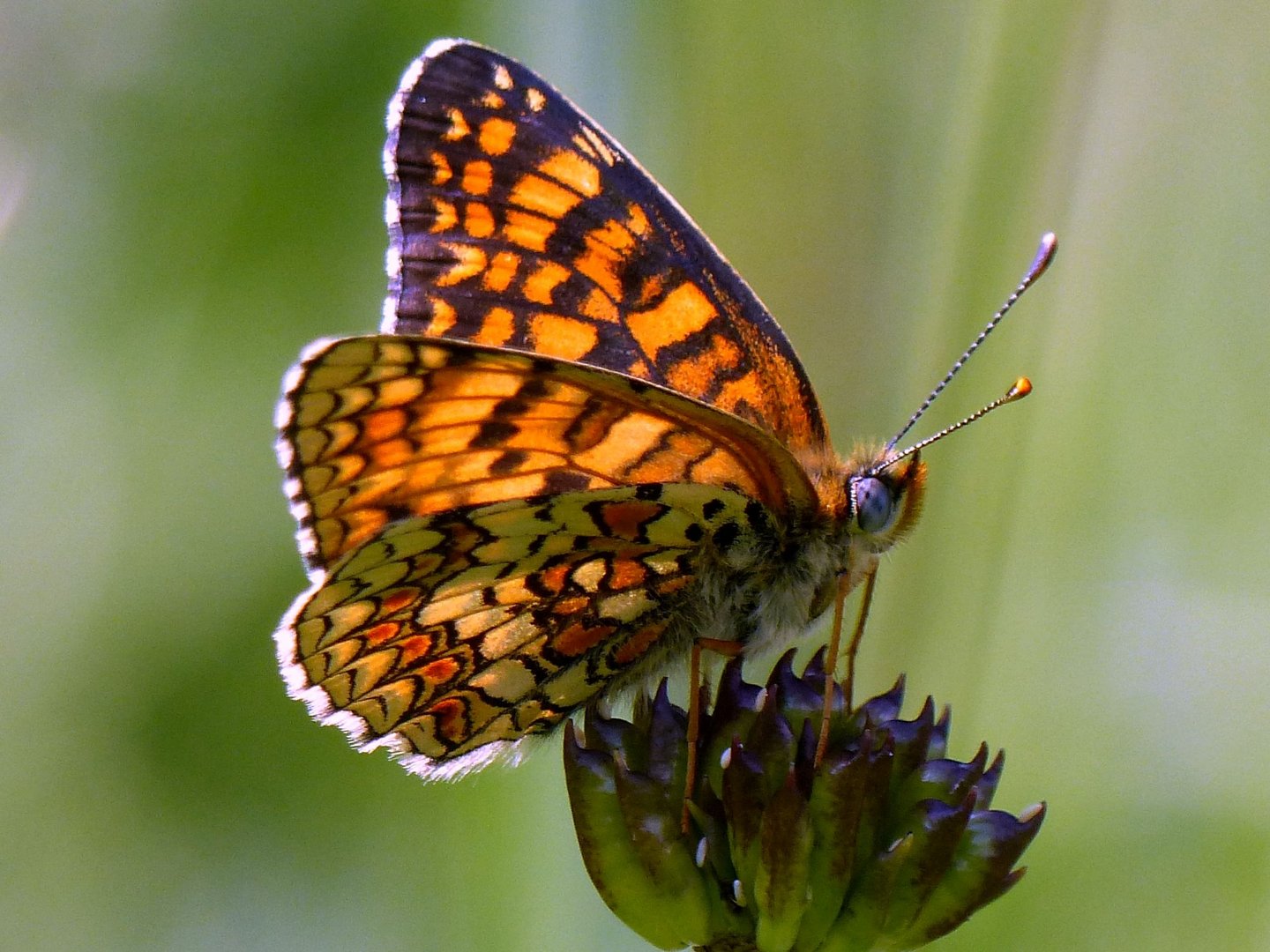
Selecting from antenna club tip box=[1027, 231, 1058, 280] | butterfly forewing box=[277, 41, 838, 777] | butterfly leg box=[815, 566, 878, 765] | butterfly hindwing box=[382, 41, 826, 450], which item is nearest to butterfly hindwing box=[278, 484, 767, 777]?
butterfly forewing box=[277, 41, 838, 777]

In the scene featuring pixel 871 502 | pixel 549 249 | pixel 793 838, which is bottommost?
pixel 793 838

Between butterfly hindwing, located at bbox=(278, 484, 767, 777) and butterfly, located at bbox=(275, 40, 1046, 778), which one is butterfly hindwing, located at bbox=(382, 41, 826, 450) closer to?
butterfly, located at bbox=(275, 40, 1046, 778)

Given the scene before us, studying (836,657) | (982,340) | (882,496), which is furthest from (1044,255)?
(836,657)

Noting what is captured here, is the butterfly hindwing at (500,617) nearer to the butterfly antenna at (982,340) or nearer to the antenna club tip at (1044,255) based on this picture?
the butterfly antenna at (982,340)

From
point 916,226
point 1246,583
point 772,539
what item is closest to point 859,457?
point 772,539

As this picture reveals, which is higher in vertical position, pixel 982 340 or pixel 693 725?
pixel 982 340

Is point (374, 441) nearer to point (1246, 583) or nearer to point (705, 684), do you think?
point (705, 684)

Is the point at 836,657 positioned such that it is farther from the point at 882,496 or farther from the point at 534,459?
the point at 534,459
